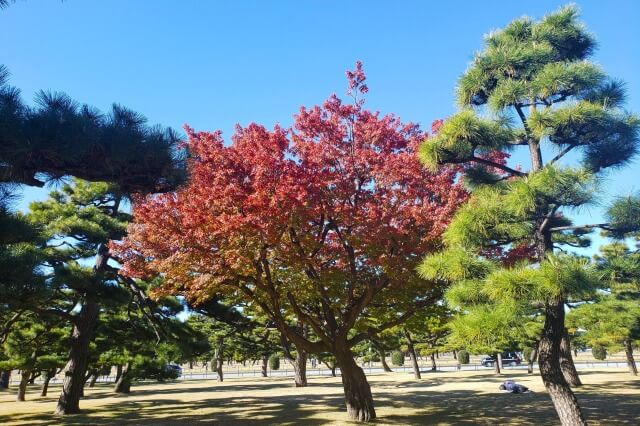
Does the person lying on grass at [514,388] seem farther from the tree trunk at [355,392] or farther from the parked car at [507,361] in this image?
the parked car at [507,361]

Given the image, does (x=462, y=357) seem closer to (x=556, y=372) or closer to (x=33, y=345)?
(x=33, y=345)

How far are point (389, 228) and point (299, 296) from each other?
3.51m

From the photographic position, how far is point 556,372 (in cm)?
718

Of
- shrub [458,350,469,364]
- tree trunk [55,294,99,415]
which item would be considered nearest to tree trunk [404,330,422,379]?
shrub [458,350,469,364]

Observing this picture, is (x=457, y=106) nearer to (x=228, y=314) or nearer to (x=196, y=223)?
(x=196, y=223)

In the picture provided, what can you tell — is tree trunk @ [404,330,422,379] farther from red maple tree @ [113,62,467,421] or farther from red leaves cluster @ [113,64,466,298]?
red leaves cluster @ [113,64,466,298]

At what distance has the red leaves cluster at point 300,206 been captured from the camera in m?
9.59

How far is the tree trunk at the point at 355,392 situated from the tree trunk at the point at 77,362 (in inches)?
322

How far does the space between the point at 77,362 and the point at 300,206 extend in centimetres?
1051

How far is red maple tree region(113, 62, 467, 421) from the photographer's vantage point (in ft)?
31.6

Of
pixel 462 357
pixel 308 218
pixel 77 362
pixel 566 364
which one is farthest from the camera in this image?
pixel 462 357

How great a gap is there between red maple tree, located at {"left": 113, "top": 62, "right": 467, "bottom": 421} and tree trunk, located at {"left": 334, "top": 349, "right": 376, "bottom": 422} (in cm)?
3

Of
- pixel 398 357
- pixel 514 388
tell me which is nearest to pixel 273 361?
pixel 398 357

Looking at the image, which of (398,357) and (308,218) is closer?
(308,218)
